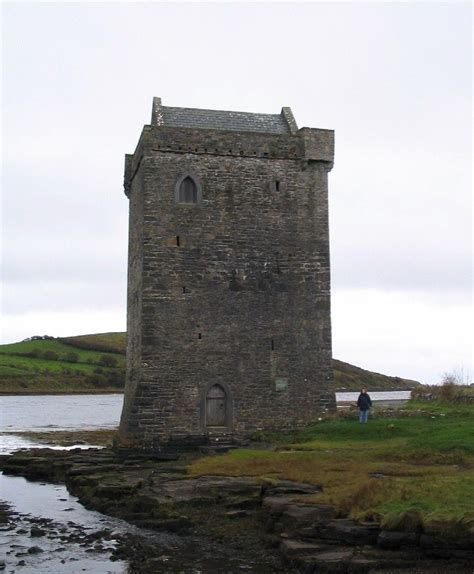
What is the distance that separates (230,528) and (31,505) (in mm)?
7306

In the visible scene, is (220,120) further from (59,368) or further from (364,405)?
(59,368)

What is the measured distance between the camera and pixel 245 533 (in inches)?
624

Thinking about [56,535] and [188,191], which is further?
[188,191]

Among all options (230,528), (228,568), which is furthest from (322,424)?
(228,568)

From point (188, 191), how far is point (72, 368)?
77226 mm

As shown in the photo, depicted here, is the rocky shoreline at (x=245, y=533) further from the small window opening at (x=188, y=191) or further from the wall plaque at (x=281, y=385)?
the small window opening at (x=188, y=191)

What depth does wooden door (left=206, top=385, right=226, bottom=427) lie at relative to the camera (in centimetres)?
2812

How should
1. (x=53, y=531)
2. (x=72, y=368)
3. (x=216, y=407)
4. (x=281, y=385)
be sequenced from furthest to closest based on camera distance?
(x=72, y=368) < (x=281, y=385) < (x=216, y=407) < (x=53, y=531)

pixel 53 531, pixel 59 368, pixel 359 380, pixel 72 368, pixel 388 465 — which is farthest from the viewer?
pixel 359 380

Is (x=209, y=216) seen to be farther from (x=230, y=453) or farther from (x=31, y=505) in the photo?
(x=31, y=505)

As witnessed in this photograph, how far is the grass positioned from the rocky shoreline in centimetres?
34

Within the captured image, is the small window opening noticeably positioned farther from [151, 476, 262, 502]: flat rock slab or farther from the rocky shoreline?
[151, 476, 262, 502]: flat rock slab

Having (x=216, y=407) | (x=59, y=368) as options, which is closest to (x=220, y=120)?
(x=216, y=407)

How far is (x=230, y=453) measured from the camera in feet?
81.8
